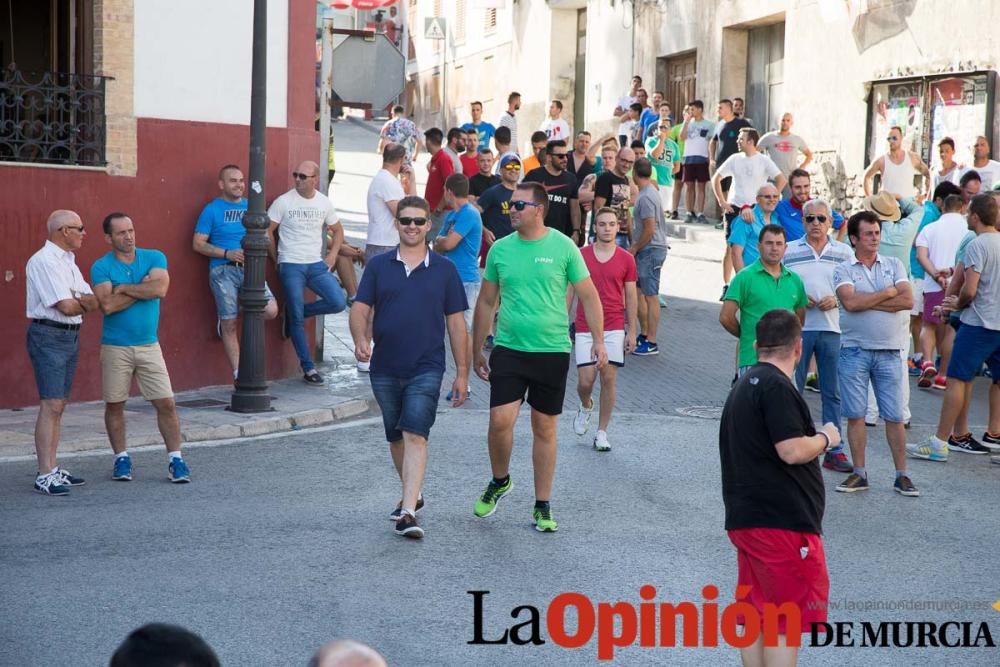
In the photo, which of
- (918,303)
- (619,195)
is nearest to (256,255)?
(619,195)

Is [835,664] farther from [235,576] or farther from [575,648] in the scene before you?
[235,576]

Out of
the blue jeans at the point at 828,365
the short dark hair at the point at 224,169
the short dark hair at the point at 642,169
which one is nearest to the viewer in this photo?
the blue jeans at the point at 828,365

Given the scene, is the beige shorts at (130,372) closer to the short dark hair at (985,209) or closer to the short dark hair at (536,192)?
the short dark hair at (536,192)

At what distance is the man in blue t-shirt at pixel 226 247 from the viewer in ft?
43.3

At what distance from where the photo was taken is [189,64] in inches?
527

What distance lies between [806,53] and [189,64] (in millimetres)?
14444

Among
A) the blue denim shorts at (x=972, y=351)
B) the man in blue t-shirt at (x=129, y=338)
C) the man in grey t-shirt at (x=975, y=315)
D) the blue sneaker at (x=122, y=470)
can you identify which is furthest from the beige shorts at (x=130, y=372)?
the blue denim shorts at (x=972, y=351)

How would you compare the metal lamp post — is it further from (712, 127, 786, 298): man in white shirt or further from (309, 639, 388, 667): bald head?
(309, 639, 388, 667): bald head

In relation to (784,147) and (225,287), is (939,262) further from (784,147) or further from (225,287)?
(784,147)

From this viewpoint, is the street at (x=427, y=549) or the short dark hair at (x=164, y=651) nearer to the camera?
the short dark hair at (x=164, y=651)

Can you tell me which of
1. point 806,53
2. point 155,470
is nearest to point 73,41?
point 155,470

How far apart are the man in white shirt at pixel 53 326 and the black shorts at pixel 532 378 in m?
2.92

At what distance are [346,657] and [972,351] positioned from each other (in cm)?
924

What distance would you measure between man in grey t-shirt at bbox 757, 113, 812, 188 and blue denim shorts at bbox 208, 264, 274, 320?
38.7ft
